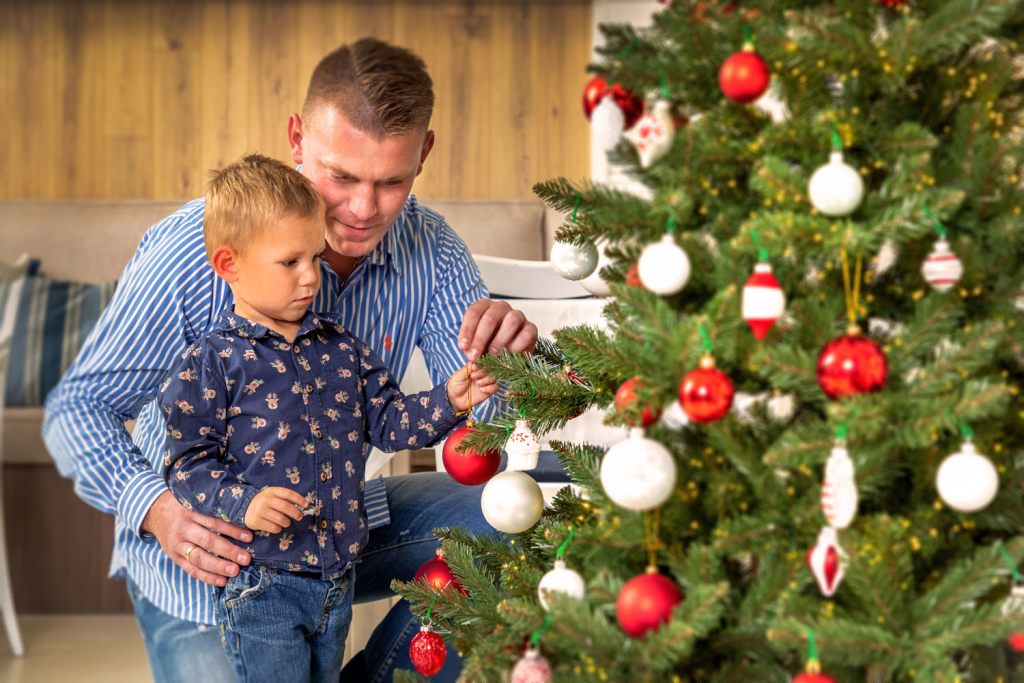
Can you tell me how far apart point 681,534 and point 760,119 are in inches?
14.4

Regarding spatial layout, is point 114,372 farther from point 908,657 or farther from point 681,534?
point 908,657

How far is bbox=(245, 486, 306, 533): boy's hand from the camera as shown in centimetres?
120

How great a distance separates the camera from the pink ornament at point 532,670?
0.99 m

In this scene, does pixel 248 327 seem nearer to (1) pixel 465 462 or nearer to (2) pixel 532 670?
(1) pixel 465 462

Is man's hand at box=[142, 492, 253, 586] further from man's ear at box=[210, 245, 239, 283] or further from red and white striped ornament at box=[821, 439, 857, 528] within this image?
red and white striped ornament at box=[821, 439, 857, 528]

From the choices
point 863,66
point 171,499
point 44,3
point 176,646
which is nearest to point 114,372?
point 171,499

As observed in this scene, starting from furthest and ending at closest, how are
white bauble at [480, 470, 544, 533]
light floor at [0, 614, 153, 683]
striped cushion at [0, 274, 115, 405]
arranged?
striped cushion at [0, 274, 115, 405], light floor at [0, 614, 153, 683], white bauble at [480, 470, 544, 533]

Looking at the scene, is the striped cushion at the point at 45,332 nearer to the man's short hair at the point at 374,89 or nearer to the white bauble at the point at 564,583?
the man's short hair at the point at 374,89

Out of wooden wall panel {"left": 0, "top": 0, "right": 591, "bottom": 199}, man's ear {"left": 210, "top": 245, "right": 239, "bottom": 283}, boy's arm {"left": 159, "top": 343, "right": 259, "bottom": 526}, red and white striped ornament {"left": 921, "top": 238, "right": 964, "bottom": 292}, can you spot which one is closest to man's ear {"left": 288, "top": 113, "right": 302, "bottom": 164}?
man's ear {"left": 210, "top": 245, "right": 239, "bottom": 283}

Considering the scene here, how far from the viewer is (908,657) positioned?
0.86 metres

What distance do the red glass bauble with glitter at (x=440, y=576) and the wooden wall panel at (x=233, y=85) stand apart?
9.39ft

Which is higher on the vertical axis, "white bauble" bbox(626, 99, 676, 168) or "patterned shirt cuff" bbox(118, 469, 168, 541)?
"white bauble" bbox(626, 99, 676, 168)

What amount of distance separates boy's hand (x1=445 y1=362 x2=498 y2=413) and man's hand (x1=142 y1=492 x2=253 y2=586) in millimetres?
284

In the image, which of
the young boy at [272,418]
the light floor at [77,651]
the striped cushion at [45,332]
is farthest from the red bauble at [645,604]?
the striped cushion at [45,332]
